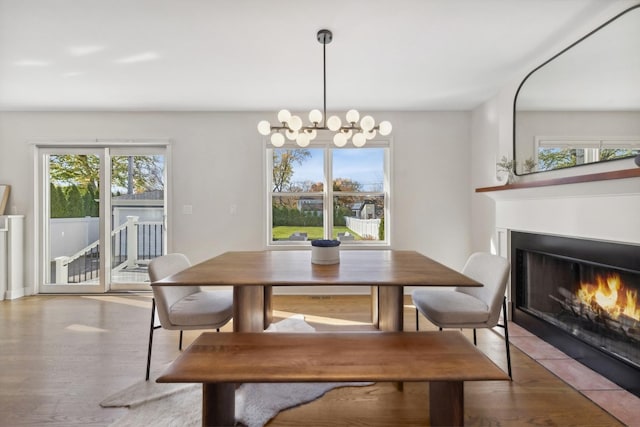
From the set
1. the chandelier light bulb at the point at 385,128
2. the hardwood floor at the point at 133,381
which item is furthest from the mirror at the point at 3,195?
the chandelier light bulb at the point at 385,128

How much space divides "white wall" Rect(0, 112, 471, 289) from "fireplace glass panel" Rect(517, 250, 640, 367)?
46.8 inches

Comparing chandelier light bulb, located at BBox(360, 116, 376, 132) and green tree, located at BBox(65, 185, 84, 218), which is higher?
chandelier light bulb, located at BBox(360, 116, 376, 132)

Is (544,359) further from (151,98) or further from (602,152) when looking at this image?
(151,98)

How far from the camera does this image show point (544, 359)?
2.16 m

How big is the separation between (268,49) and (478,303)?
8.00 ft

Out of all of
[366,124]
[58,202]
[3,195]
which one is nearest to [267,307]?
[366,124]

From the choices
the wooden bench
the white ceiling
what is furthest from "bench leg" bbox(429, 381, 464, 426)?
the white ceiling

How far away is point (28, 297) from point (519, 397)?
17.0 ft

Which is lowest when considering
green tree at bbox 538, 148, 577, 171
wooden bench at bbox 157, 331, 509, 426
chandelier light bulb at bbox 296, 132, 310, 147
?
wooden bench at bbox 157, 331, 509, 426

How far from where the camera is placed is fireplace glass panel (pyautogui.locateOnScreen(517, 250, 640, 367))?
1875mm

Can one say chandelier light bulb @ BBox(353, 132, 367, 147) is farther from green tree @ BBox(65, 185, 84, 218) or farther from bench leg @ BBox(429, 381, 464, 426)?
green tree @ BBox(65, 185, 84, 218)

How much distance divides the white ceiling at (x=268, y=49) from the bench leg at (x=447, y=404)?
2147mm

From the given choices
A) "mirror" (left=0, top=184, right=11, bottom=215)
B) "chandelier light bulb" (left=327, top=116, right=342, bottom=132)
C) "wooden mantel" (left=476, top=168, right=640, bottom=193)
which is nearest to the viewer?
"wooden mantel" (left=476, top=168, right=640, bottom=193)

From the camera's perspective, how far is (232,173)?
382 cm
